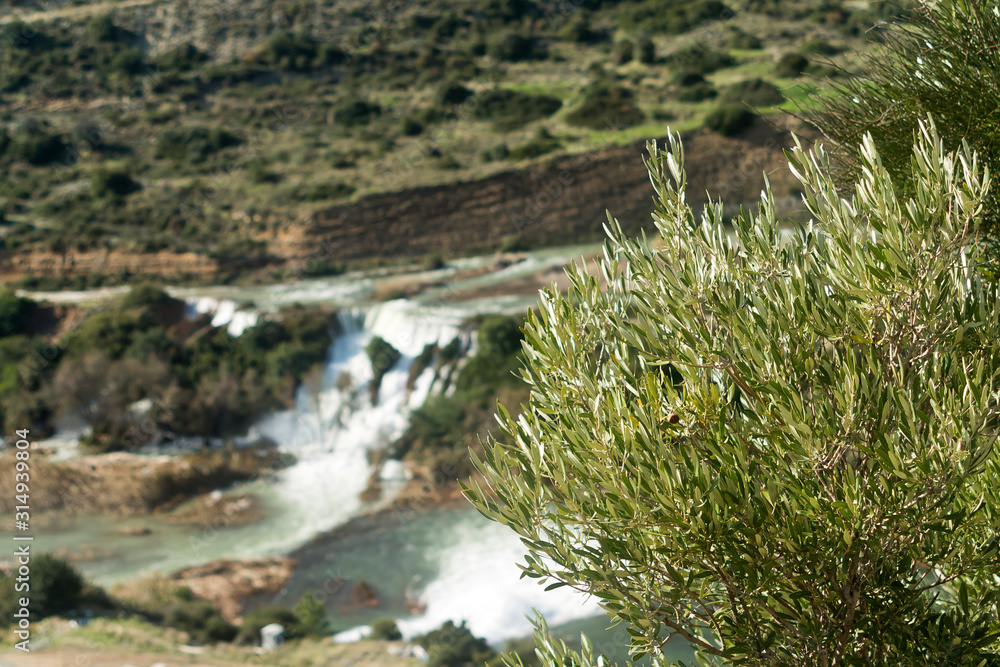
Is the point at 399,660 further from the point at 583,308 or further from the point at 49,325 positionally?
the point at 49,325

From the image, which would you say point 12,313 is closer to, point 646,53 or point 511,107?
point 511,107

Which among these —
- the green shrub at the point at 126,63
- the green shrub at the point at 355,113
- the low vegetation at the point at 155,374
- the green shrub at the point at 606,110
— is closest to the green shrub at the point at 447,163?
the green shrub at the point at 606,110

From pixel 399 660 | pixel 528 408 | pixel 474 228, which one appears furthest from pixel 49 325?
pixel 528 408

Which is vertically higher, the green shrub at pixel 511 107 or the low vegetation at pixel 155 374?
the green shrub at pixel 511 107

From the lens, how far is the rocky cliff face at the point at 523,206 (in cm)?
3209

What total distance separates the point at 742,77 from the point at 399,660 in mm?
32488

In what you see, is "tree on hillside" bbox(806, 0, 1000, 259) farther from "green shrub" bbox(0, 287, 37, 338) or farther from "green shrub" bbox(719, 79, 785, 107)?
"green shrub" bbox(0, 287, 37, 338)

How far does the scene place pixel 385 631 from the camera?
13.8 meters

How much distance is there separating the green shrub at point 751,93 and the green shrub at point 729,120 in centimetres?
67

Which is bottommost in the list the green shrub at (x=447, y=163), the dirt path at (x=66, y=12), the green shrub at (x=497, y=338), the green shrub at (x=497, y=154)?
the green shrub at (x=497, y=338)

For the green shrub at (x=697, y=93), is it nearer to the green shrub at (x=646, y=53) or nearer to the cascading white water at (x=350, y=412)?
the green shrub at (x=646, y=53)

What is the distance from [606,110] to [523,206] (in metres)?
6.55

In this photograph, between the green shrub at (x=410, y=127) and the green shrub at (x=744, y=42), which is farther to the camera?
the green shrub at (x=744, y=42)

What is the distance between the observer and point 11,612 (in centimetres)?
1419
